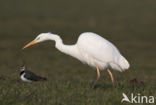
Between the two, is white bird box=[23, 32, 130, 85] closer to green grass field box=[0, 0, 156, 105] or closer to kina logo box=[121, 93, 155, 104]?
green grass field box=[0, 0, 156, 105]

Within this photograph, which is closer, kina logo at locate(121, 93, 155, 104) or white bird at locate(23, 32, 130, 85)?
kina logo at locate(121, 93, 155, 104)

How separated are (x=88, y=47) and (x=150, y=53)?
1687cm

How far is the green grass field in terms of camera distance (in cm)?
847

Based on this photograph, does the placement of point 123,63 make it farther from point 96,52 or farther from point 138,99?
point 138,99

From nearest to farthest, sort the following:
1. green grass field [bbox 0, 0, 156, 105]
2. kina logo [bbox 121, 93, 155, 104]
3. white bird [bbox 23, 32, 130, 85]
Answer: kina logo [bbox 121, 93, 155, 104] < green grass field [bbox 0, 0, 156, 105] < white bird [bbox 23, 32, 130, 85]

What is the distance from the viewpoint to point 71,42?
1200 inches

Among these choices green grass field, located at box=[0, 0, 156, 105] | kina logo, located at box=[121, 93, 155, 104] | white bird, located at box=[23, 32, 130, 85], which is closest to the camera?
kina logo, located at box=[121, 93, 155, 104]

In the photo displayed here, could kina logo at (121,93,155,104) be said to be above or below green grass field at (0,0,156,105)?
below

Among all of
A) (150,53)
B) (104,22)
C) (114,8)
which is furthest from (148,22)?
(150,53)

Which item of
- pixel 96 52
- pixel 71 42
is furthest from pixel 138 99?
pixel 71 42

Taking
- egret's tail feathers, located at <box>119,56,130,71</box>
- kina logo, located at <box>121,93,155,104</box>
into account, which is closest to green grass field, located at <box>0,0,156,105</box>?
kina logo, located at <box>121,93,155,104</box>

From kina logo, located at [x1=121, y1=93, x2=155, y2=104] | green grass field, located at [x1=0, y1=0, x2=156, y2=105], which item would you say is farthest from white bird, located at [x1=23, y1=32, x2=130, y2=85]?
kina logo, located at [x1=121, y1=93, x2=155, y2=104]

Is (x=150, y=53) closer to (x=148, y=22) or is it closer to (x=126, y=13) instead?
(x=148, y=22)

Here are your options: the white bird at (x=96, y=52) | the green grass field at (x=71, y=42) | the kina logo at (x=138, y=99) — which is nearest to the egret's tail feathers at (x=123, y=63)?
the white bird at (x=96, y=52)
